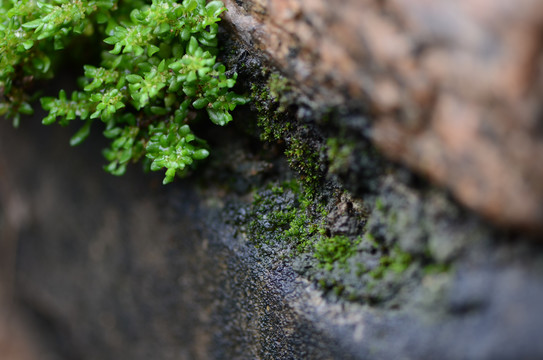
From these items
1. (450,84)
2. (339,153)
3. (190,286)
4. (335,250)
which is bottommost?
(190,286)

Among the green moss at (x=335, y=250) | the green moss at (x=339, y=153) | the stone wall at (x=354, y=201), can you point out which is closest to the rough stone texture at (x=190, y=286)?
the stone wall at (x=354, y=201)

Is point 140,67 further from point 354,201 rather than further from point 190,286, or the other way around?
point 190,286

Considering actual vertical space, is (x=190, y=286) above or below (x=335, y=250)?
below

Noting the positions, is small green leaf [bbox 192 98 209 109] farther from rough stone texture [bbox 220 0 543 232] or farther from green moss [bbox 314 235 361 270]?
green moss [bbox 314 235 361 270]

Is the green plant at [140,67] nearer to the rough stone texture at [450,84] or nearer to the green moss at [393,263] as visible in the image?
the rough stone texture at [450,84]

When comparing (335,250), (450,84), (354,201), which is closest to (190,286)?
(335,250)

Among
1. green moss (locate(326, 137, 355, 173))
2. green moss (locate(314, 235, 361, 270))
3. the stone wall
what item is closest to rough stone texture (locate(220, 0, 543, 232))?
the stone wall
